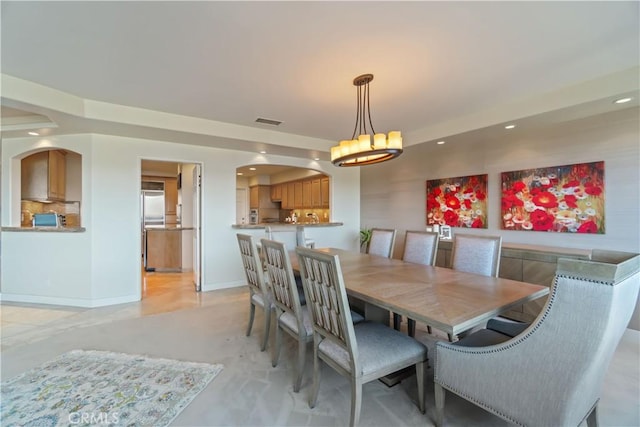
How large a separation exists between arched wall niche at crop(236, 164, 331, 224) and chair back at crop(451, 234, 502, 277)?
4148 millimetres

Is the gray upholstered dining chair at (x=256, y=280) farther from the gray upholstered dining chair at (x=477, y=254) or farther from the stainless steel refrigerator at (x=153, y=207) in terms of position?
the stainless steel refrigerator at (x=153, y=207)

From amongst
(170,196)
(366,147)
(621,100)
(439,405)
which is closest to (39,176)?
(170,196)

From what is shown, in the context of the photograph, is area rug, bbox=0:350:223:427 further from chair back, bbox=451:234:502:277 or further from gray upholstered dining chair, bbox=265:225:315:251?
chair back, bbox=451:234:502:277

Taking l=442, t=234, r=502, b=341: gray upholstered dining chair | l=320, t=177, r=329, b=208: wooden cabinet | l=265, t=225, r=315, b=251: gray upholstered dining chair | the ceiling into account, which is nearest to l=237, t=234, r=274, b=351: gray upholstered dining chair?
l=265, t=225, r=315, b=251: gray upholstered dining chair

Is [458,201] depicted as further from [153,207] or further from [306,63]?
[153,207]

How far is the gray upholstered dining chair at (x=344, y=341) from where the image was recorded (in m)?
1.42

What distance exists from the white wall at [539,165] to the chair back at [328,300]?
10.5 feet

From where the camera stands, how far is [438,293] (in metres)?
1.68

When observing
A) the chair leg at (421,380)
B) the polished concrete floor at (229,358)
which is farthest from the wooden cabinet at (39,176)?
the chair leg at (421,380)

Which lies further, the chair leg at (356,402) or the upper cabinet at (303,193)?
the upper cabinet at (303,193)

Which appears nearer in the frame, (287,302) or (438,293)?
(438,293)

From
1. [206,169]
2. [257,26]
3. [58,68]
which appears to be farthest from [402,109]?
[58,68]

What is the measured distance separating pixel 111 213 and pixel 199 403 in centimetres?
307

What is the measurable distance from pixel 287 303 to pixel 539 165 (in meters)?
3.48
